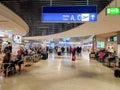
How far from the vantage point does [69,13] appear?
9.24 meters

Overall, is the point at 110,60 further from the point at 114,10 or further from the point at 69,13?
the point at 69,13

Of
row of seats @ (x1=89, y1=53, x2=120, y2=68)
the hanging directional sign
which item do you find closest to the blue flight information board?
the hanging directional sign

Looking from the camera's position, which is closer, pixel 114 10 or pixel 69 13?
pixel 114 10

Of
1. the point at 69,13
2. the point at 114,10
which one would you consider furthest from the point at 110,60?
the point at 69,13

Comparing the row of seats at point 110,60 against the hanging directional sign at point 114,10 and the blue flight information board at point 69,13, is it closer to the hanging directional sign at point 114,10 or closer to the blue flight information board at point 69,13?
the hanging directional sign at point 114,10

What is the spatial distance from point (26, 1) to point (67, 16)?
8.42ft

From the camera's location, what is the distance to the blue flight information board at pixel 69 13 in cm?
919

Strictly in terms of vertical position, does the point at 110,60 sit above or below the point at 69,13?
below

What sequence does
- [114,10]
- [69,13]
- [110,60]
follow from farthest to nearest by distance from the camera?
[110,60] → [69,13] → [114,10]

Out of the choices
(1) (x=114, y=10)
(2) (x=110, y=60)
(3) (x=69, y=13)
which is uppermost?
(1) (x=114, y=10)

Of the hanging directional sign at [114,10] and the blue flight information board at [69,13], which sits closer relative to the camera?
the hanging directional sign at [114,10]

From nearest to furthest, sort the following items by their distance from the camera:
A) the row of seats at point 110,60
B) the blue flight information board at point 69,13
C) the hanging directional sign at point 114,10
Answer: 1. the hanging directional sign at point 114,10
2. the blue flight information board at point 69,13
3. the row of seats at point 110,60

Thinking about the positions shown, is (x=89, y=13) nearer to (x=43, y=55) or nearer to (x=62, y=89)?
(x=62, y=89)

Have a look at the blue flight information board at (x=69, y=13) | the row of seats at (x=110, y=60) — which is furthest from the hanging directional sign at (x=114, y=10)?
the row of seats at (x=110, y=60)
